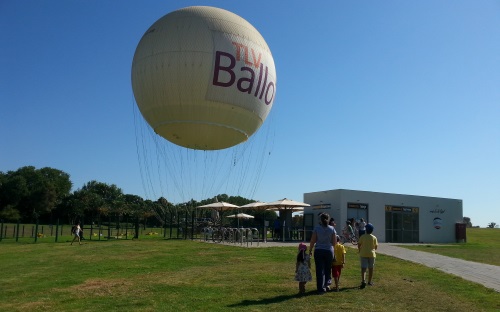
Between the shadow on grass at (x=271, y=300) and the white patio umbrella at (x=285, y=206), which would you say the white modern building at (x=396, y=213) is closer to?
the white patio umbrella at (x=285, y=206)

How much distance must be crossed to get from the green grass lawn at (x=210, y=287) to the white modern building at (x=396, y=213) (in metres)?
16.3

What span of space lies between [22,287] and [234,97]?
9.15 meters

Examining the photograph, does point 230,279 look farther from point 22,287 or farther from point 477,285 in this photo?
point 477,285

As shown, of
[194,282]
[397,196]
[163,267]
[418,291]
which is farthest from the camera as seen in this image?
[397,196]

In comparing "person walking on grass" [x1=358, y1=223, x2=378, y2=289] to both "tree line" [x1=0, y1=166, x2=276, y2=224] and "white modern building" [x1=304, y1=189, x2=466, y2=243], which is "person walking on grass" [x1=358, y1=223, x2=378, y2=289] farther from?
"tree line" [x1=0, y1=166, x2=276, y2=224]

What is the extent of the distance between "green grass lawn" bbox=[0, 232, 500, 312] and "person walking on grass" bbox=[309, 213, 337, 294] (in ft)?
1.17

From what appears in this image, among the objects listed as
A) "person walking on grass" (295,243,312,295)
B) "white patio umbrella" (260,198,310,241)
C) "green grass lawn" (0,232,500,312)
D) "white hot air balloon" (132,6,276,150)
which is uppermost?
"white hot air balloon" (132,6,276,150)

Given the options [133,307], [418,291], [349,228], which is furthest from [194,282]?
[349,228]

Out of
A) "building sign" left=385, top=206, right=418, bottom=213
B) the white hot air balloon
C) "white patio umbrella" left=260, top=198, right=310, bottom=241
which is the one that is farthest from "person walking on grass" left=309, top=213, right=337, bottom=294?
"building sign" left=385, top=206, right=418, bottom=213

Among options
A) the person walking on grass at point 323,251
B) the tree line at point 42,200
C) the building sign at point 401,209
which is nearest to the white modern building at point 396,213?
the building sign at point 401,209

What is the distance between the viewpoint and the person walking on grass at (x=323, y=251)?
9.80m

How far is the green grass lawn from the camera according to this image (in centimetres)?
869

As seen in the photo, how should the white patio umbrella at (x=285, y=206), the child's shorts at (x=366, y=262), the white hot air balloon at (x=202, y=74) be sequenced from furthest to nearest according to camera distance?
the white patio umbrella at (x=285, y=206) → the white hot air balloon at (x=202, y=74) → the child's shorts at (x=366, y=262)

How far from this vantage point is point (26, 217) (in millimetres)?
80688
